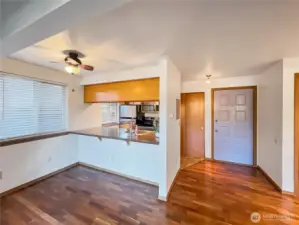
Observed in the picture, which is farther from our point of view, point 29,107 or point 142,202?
point 29,107

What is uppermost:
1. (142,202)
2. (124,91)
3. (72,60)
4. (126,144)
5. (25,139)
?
(72,60)

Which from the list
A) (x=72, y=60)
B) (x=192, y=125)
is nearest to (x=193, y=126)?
(x=192, y=125)

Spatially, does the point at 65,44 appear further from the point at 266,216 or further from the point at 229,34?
the point at 266,216

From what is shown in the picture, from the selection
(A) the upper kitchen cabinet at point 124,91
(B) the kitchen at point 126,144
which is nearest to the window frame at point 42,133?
(B) the kitchen at point 126,144

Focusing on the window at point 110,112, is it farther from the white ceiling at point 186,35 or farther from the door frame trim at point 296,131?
the door frame trim at point 296,131

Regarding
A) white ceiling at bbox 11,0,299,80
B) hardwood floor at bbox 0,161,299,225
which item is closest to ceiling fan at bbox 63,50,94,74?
white ceiling at bbox 11,0,299,80

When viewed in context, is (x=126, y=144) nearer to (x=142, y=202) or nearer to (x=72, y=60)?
(x=142, y=202)

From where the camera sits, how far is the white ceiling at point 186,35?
138cm

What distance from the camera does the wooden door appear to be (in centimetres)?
477

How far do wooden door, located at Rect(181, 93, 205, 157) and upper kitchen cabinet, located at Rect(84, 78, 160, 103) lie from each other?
6.35 feet

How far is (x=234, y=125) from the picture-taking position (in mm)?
4320

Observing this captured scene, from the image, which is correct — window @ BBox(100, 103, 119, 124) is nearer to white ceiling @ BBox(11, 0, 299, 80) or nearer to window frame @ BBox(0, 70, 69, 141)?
window frame @ BBox(0, 70, 69, 141)

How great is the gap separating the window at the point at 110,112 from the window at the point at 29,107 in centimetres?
149

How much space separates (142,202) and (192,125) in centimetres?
291
